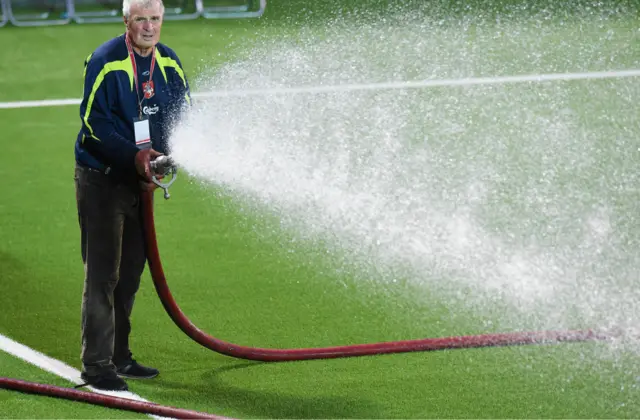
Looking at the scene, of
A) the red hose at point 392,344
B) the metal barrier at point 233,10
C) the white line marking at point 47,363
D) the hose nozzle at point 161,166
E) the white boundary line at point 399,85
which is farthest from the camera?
the metal barrier at point 233,10

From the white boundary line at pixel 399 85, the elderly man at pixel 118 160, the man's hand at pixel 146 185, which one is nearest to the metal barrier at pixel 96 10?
the white boundary line at pixel 399 85

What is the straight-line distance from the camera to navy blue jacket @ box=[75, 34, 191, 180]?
453cm

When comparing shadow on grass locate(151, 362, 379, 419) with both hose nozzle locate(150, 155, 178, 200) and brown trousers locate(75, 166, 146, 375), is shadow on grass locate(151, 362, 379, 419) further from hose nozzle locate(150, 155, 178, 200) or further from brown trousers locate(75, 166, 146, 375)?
hose nozzle locate(150, 155, 178, 200)

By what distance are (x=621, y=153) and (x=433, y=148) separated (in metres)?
1.48

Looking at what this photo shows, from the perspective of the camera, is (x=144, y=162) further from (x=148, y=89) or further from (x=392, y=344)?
(x=392, y=344)

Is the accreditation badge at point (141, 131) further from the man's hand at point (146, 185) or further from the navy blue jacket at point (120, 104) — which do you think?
the man's hand at point (146, 185)

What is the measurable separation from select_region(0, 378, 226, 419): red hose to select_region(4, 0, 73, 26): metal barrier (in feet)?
29.7

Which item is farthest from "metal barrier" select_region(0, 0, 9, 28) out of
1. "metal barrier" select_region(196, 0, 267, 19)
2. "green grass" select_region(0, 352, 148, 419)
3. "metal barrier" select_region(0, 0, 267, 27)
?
"green grass" select_region(0, 352, 148, 419)

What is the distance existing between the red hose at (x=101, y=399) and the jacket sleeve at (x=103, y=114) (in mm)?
1046

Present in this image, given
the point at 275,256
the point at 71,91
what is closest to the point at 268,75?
the point at 71,91

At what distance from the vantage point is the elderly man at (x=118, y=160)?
4535 mm

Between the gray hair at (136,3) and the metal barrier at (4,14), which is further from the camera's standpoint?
the metal barrier at (4,14)

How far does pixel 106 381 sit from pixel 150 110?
1277 mm

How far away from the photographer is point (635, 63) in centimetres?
1123
